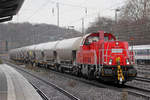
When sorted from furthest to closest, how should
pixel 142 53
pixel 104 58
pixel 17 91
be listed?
pixel 142 53 → pixel 104 58 → pixel 17 91

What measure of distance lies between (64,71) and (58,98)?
13.4 m

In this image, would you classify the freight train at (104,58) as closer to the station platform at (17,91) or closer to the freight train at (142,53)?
the station platform at (17,91)

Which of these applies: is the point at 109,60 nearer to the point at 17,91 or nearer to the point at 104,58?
the point at 104,58

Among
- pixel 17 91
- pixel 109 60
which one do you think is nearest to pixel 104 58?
pixel 109 60

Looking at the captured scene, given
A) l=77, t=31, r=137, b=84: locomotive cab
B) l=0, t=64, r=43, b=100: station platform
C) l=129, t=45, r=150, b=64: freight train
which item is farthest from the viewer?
l=129, t=45, r=150, b=64: freight train

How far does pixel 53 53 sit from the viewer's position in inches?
1035

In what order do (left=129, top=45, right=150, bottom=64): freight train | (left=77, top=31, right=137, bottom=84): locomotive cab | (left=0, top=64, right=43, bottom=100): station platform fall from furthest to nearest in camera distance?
(left=129, top=45, right=150, bottom=64): freight train < (left=77, top=31, right=137, bottom=84): locomotive cab < (left=0, top=64, right=43, bottom=100): station platform

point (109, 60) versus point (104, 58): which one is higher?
point (104, 58)

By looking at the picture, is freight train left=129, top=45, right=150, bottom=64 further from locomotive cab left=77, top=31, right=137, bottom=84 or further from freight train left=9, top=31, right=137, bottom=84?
locomotive cab left=77, top=31, right=137, bottom=84

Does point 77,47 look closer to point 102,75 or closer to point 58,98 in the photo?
point 102,75

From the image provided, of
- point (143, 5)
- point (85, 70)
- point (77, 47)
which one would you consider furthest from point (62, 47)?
point (143, 5)

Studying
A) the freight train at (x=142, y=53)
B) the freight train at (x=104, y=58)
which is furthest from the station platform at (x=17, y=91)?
the freight train at (x=142, y=53)

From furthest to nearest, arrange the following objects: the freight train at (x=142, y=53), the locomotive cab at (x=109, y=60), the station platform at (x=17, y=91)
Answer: the freight train at (x=142, y=53) < the locomotive cab at (x=109, y=60) < the station platform at (x=17, y=91)

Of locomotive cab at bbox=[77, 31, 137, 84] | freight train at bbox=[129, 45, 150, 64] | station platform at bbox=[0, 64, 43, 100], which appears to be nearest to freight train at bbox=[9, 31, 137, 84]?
locomotive cab at bbox=[77, 31, 137, 84]
